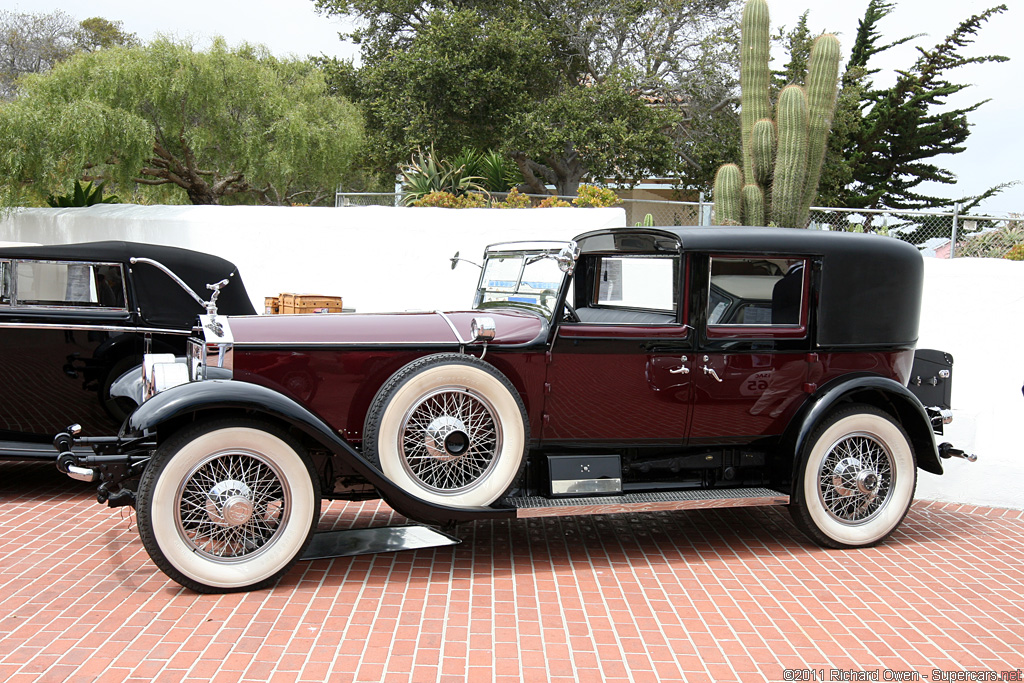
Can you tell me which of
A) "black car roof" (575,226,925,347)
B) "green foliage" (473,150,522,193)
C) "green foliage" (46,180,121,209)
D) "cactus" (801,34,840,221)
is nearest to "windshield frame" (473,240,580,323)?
"black car roof" (575,226,925,347)

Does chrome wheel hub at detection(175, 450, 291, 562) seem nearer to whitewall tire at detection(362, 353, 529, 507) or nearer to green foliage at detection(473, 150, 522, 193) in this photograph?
whitewall tire at detection(362, 353, 529, 507)

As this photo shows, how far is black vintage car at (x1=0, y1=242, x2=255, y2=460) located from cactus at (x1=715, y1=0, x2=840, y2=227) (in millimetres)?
9719

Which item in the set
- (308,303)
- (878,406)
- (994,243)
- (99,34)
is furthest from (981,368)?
(99,34)

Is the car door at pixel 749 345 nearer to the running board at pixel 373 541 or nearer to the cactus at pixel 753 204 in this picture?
the running board at pixel 373 541

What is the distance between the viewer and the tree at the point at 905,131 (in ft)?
87.8

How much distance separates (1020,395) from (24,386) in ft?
23.4

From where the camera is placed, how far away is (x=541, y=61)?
23.7m

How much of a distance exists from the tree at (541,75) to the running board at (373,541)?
60.3ft

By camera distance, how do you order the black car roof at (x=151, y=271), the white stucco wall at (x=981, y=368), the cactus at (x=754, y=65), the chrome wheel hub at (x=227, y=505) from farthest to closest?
1. the cactus at (x=754, y=65)
2. the white stucco wall at (x=981, y=368)
3. the black car roof at (x=151, y=271)
4. the chrome wheel hub at (x=227, y=505)

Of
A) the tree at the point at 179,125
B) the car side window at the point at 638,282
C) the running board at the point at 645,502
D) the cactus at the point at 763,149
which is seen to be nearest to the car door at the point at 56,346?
the running board at the point at 645,502

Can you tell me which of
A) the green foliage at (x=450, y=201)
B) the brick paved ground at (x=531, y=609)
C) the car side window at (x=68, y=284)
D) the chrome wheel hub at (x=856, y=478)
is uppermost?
the green foliage at (x=450, y=201)

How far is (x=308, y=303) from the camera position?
984 centimetres

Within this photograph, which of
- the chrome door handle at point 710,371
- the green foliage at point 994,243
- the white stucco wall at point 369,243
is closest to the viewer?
the chrome door handle at point 710,371

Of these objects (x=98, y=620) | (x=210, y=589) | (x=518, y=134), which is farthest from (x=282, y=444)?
(x=518, y=134)
